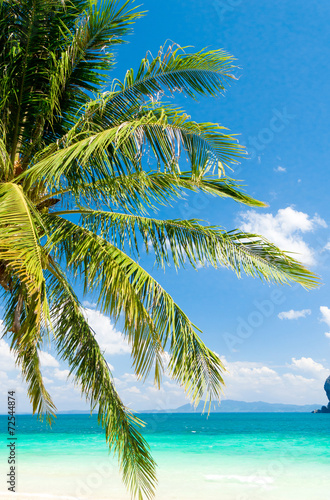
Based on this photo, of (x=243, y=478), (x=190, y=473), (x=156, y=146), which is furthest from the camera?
(x=190, y=473)

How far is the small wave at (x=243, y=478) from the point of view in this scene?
46.6ft

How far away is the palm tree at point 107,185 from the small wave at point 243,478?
10731 mm

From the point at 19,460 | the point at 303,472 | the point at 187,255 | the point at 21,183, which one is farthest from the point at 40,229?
the point at 19,460

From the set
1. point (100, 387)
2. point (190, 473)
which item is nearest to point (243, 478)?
point (190, 473)

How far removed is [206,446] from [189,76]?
24.5 meters

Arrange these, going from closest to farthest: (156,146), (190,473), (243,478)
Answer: (156,146) < (243,478) < (190,473)

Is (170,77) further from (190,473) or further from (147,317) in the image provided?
(190,473)

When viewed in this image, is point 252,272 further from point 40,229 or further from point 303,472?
point 303,472

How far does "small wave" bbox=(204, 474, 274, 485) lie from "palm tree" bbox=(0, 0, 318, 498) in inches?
422

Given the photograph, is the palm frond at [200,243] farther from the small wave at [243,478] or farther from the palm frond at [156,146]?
the small wave at [243,478]

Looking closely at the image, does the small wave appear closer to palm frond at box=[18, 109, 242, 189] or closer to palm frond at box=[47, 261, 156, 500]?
palm frond at box=[47, 261, 156, 500]

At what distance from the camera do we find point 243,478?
14.9m

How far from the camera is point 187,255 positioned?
5496 millimetres

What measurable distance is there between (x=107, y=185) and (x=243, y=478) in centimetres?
1294
